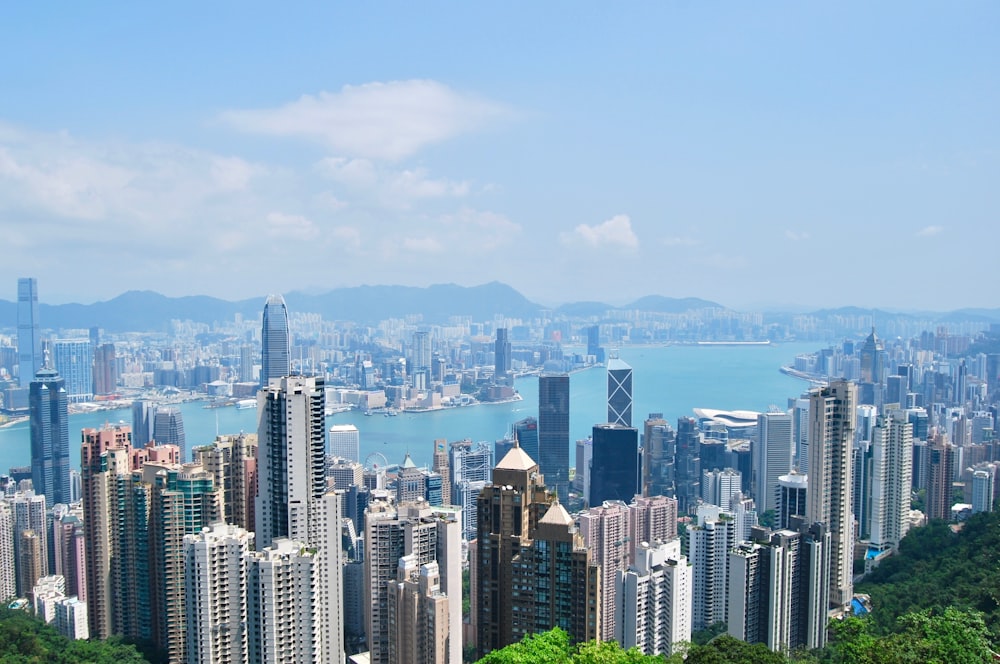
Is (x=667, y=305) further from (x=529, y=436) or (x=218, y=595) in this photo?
(x=218, y=595)

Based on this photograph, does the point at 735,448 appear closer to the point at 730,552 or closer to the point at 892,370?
the point at 892,370

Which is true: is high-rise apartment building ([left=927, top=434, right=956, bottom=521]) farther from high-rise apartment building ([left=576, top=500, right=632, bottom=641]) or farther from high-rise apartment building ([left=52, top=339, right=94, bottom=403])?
high-rise apartment building ([left=52, top=339, right=94, bottom=403])

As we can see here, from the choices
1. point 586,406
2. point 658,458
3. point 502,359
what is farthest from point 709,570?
point 502,359

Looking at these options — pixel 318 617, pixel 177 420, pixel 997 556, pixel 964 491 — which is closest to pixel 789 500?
pixel 997 556

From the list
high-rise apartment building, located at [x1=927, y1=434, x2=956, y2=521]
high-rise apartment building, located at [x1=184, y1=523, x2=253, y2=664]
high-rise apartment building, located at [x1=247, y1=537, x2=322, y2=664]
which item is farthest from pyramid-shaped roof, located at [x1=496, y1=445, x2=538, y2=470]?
high-rise apartment building, located at [x1=927, y1=434, x2=956, y2=521]

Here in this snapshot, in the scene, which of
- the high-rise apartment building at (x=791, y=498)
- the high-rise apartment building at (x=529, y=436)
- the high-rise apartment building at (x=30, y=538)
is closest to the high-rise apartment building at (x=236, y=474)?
the high-rise apartment building at (x=30, y=538)
